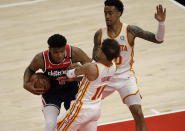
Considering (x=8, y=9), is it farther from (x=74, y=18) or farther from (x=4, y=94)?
(x=4, y=94)

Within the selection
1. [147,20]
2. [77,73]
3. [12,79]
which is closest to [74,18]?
[147,20]

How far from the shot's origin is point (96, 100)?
5.60 metres

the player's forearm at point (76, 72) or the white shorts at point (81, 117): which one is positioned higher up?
the player's forearm at point (76, 72)

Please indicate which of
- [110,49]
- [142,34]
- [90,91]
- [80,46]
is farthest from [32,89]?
[80,46]

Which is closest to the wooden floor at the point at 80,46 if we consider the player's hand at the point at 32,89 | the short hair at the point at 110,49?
the player's hand at the point at 32,89

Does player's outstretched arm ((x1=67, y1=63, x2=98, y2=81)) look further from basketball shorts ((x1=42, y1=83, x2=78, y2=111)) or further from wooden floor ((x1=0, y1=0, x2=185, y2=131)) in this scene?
wooden floor ((x1=0, y1=0, x2=185, y2=131))

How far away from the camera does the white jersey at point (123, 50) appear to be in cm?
635

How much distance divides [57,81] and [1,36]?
533cm

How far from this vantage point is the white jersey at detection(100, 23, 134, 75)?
635 cm

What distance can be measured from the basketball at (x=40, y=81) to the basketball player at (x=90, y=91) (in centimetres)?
46

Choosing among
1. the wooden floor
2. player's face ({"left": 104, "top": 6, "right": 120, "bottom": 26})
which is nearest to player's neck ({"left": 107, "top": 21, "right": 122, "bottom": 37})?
player's face ({"left": 104, "top": 6, "right": 120, "bottom": 26})

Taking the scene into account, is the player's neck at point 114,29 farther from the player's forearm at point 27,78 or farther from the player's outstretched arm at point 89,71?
the player's forearm at point 27,78

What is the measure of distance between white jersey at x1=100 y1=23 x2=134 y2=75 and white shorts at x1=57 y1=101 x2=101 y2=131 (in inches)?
37.6

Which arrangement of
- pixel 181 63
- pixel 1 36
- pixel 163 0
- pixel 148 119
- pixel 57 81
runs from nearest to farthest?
pixel 57 81
pixel 148 119
pixel 181 63
pixel 1 36
pixel 163 0
